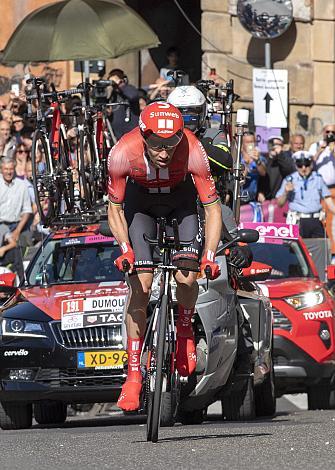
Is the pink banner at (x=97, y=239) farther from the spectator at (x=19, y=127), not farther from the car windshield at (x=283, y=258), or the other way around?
the spectator at (x=19, y=127)

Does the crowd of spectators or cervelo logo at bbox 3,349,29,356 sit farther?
the crowd of spectators

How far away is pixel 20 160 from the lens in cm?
2266

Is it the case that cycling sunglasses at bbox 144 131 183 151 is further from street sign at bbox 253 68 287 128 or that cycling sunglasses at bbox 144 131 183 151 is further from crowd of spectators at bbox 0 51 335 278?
street sign at bbox 253 68 287 128

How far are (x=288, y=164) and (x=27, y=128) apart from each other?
Answer: 349cm

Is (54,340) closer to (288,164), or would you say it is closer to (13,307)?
(13,307)

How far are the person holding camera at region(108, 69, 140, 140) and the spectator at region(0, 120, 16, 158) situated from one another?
1.65 metres

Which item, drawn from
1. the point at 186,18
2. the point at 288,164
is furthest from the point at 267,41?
the point at 288,164

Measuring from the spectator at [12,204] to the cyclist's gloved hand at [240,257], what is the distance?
8279 mm

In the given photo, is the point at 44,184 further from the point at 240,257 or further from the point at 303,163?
the point at 303,163

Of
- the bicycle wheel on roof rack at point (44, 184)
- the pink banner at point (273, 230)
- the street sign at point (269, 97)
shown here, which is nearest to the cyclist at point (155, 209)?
the bicycle wheel on roof rack at point (44, 184)

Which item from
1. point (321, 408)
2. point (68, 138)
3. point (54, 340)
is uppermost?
point (68, 138)

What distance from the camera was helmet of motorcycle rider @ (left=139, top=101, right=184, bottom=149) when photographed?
11234mm

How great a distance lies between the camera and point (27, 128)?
76.7 feet

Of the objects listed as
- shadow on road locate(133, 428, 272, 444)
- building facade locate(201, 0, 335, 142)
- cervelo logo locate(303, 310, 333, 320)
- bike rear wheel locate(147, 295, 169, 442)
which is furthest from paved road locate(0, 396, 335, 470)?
building facade locate(201, 0, 335, 142)
